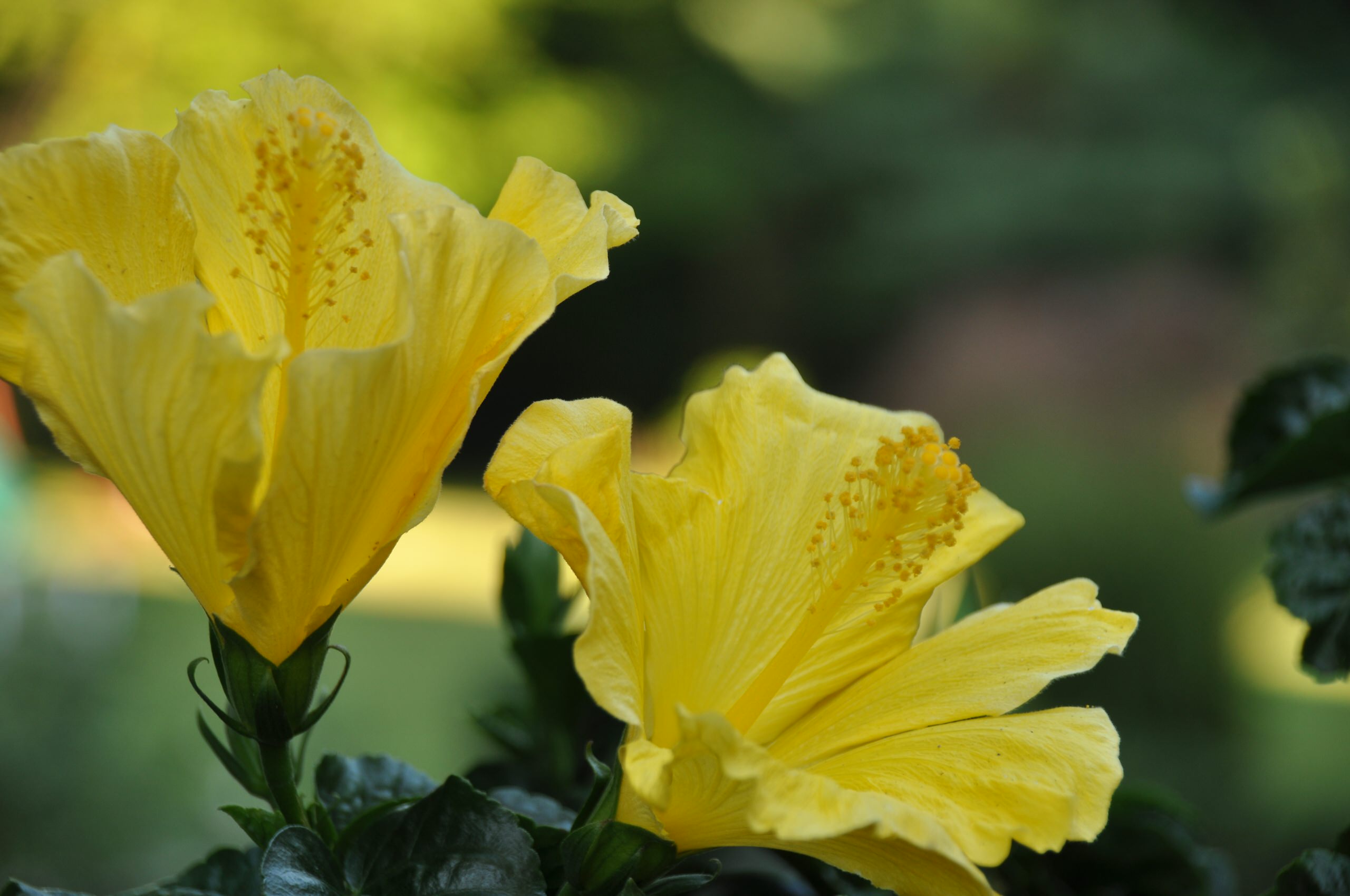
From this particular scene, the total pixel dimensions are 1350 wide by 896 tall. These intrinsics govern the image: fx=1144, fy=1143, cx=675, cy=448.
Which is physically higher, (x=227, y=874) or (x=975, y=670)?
(x=975, y=670)

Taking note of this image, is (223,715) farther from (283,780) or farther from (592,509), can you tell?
(592,509)

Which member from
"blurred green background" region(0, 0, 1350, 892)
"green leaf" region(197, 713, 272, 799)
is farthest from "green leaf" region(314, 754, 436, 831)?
"blurred green background" region(0, 0, 1350, 892)

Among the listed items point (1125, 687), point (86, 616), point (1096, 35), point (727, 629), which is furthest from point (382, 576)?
point (1096, 35)

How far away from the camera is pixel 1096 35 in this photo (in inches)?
487

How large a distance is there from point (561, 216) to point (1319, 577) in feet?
2.18

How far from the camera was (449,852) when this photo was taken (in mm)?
625

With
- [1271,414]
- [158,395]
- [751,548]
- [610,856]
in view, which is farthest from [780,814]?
[1271,414]

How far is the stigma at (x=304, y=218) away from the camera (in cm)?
64

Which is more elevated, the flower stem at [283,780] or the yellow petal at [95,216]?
the yellow petal at [95,216]

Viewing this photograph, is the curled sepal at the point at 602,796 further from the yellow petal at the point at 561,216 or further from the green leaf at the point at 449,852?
the yellow petal at the point at 561,216

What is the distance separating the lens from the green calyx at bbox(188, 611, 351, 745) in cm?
62

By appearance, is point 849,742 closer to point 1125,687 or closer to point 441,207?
point 441,207

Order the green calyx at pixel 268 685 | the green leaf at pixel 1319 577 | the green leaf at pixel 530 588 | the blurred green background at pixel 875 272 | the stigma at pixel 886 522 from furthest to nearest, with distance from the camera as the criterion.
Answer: the blurred green background at pixel 875 272
the green leaf at pixel 530 588
the green leaf at pixel 1319 577
the stigma at pixel 886 522
the green calyx at pixel 268 685

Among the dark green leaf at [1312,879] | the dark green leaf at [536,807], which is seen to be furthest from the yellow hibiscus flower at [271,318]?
the dark green leaf at [1312,879]
